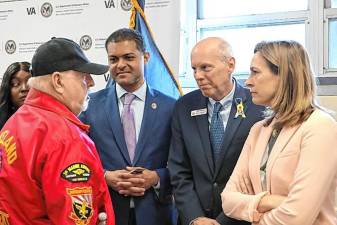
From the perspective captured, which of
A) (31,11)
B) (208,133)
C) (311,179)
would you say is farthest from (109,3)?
(311,179)

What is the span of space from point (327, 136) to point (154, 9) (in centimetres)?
190

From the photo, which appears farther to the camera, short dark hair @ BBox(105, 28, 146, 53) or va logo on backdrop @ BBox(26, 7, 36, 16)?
va logo on backdrop @ BBox(26, 7, 36, 16)

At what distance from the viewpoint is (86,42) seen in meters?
3.54

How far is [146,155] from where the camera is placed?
92.7 inches

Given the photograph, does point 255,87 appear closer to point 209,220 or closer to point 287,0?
point 209,220

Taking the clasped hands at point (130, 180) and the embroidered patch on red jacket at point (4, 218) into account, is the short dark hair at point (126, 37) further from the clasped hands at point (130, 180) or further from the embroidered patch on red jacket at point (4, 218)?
the embroidered patch on red jacket at point (4, 218)

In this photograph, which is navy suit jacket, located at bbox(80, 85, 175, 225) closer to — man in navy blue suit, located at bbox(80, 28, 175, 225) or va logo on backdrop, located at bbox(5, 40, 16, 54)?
man in navy blue suit, located at bbox(80, 28, 175, 225)

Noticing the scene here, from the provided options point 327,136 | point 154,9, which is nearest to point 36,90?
point 327,136

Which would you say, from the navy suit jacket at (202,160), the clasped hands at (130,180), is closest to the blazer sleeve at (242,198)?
the navy suit jacket at (202,160)

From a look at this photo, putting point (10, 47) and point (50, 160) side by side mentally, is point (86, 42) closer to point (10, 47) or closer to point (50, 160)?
point (10, 47)

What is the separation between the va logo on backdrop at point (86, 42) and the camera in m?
3.53

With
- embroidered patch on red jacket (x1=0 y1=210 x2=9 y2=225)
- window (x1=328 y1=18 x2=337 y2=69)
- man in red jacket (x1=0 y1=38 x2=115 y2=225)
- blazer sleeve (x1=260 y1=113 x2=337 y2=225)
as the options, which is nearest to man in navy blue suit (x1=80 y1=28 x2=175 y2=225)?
man in red jacket (x1=0 y1=38 x2=115 y2=225)

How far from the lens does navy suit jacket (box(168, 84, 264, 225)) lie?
2.18 metres

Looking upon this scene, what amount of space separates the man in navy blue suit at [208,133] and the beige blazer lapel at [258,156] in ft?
0.88
